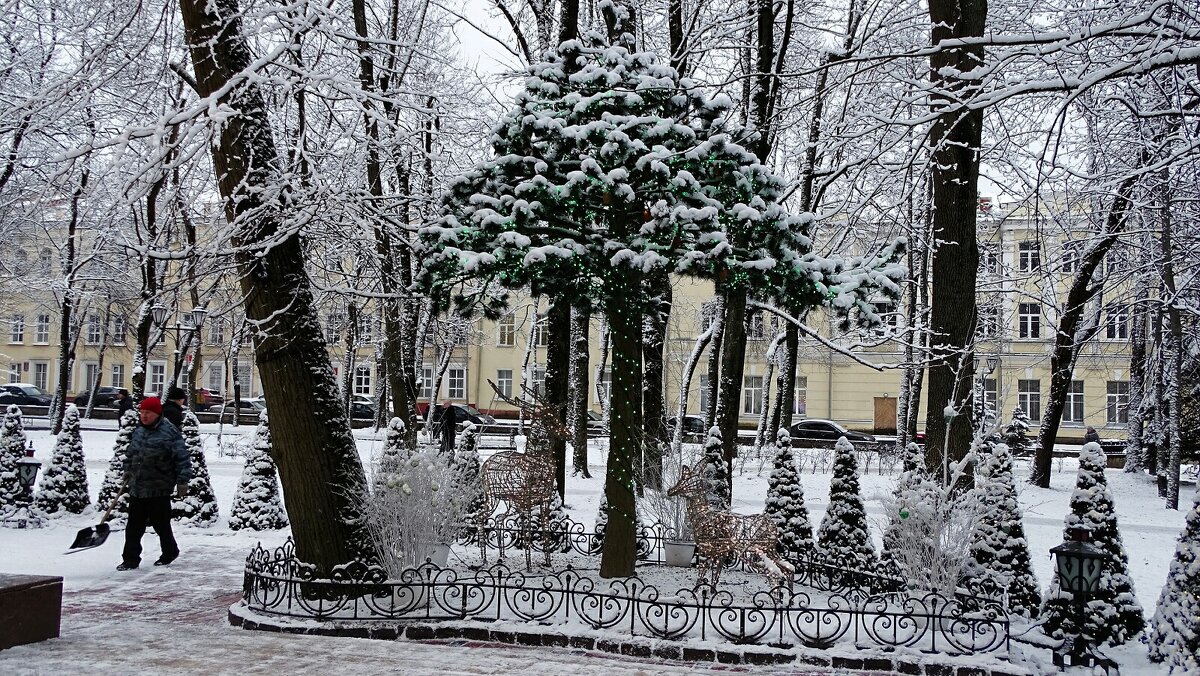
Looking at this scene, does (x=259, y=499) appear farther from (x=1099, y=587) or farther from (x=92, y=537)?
(x=1099, y=587)

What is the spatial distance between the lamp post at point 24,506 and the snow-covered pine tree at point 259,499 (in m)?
2.63

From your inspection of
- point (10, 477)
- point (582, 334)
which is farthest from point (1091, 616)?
point (582, 334)

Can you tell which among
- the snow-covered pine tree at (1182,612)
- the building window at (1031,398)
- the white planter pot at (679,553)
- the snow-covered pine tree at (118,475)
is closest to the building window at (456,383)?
the building window at (1031,398)

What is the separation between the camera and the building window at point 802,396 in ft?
147

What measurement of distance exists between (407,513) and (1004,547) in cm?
521

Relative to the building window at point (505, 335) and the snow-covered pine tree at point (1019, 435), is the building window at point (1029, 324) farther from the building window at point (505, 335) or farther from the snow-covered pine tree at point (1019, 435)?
the building window at point (505, 335)

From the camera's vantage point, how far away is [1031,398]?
41.6 meters

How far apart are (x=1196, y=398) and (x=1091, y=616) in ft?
62.5

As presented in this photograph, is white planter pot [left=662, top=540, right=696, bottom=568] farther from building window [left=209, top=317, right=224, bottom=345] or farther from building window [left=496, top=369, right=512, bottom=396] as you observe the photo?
building window [left=496, top=369, right=512, bottom=396]

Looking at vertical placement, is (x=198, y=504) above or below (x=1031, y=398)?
below

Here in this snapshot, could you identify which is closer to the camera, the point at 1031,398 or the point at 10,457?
the point at 10,457

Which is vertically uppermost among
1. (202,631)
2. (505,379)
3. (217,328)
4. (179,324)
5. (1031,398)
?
(217,328)

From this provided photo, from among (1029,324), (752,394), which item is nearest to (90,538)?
(1029,324)

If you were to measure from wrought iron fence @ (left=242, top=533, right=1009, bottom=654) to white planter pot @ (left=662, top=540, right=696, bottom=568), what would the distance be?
1660mm
